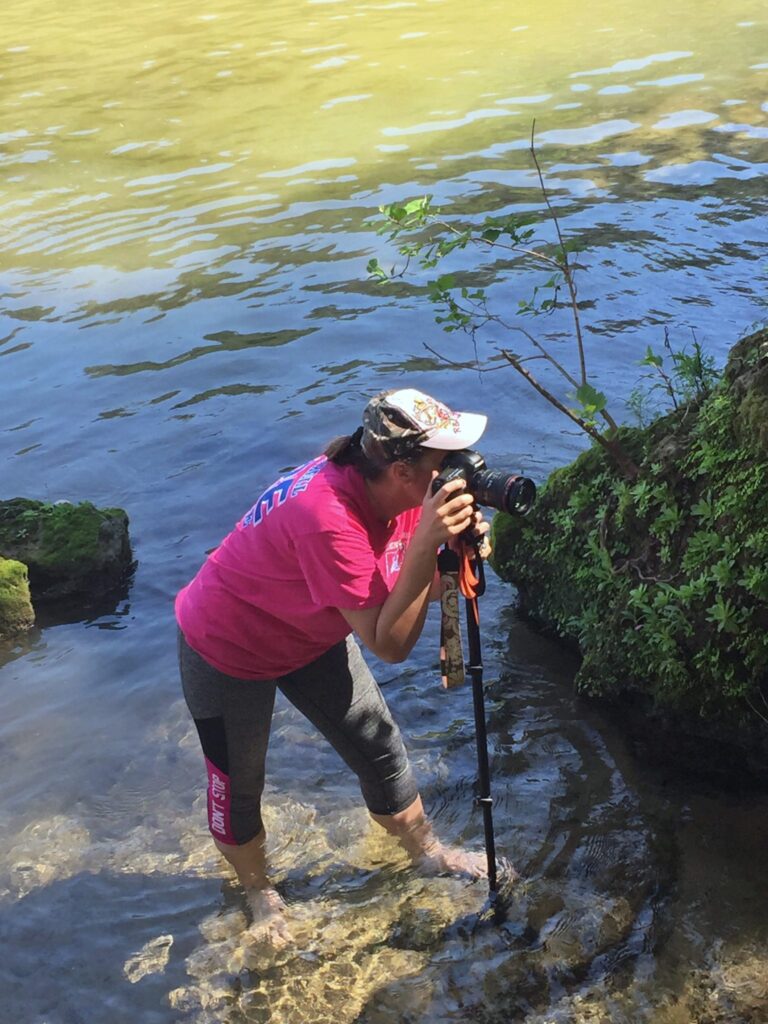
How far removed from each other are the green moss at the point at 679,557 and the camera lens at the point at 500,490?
1.20 meters

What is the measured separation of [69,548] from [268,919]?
3.11 meters

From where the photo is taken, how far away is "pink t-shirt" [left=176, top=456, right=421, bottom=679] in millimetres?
3414

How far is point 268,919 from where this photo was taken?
4.34 metres

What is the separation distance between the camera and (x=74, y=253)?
38.9 feet

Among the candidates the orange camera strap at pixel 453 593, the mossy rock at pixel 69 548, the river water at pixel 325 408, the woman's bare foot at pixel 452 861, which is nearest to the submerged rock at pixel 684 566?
the river water at pixel 325 408

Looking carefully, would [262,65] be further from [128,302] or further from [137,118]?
[128,302]

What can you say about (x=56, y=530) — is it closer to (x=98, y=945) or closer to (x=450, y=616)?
(x=98, y=945)

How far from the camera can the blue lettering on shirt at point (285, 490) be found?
361 centimetres

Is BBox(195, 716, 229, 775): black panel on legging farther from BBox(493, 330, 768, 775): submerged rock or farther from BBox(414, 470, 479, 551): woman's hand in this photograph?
BBox(493, 330, 768, 775): submerged rock

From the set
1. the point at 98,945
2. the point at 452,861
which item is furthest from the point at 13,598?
the point at 452,861

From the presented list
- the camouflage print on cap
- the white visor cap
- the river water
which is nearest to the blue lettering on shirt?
the camouflage print on cap

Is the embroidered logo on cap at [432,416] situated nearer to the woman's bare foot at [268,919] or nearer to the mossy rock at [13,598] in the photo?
the woman's bare foot at [268,919]

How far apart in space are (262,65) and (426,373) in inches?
423

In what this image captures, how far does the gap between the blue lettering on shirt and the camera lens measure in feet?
1.80
